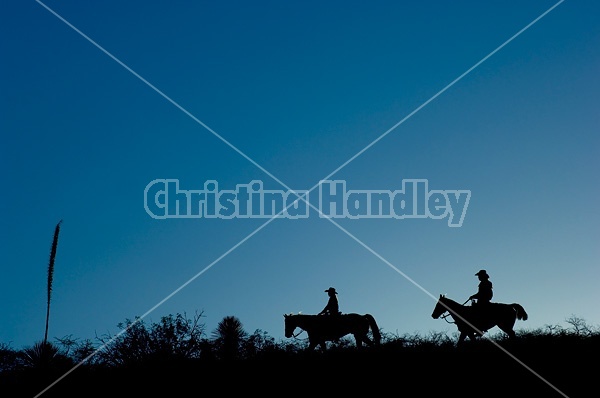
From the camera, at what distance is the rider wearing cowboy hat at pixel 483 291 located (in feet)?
75.8

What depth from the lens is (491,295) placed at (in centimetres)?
2319

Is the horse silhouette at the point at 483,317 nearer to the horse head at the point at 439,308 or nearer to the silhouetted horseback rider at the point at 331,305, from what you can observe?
the horse head at the point at 439,308

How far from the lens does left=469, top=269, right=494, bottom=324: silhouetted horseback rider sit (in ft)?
75.7

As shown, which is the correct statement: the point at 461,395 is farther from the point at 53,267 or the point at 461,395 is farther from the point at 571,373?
the point at 53,267

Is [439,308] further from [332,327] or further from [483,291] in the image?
[332,327]

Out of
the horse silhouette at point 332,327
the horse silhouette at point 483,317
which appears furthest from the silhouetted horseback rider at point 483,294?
the horse silhouette at point 332,327

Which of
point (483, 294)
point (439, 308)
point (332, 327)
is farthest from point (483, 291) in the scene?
point (332, 327)

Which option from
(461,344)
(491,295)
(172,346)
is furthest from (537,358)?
(172,346)

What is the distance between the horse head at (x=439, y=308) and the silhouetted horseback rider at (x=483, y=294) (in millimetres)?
1175

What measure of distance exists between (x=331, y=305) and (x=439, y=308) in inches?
173

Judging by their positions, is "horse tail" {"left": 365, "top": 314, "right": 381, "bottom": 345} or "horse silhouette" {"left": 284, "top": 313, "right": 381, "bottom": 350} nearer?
"horse silhouette" {"left": 284, "top": 313, "right": 381, "bottom": 350}

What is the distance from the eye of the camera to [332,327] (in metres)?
25.1

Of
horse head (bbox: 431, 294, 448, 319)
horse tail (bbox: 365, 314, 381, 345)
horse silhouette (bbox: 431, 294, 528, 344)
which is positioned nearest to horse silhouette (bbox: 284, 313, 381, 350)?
horse tail (bbox: 365, 314, 381, 345)

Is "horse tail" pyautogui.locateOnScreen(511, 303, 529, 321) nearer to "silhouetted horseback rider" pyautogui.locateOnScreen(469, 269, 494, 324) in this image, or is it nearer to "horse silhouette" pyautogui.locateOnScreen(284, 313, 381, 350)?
"silhouetted horseback rider" pyautogui.locateOnScreen(469, 269, 494, 324)
